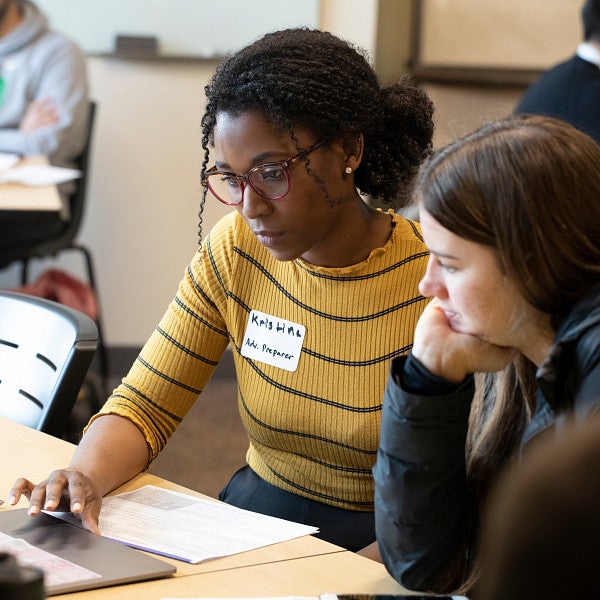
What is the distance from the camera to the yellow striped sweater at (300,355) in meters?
1.65

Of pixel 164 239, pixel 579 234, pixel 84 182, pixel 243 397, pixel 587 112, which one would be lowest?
pixel 164 239

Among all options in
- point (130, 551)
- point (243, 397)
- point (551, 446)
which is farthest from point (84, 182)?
point (551, 446)

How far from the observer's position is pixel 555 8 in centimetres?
430

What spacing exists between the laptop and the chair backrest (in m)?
0.42

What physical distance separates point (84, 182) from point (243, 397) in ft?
8.42

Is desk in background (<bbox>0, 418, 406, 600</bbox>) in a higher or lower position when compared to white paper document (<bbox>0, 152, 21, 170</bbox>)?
higher

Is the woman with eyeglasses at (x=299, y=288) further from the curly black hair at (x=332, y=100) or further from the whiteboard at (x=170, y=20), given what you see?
the whiteboard at (x=170, y=20)

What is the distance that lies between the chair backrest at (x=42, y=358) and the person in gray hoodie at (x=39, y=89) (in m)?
2.10

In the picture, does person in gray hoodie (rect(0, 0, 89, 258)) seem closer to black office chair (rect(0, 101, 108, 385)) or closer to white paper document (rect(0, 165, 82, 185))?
black office chair (rect(0, 101, 108, 385))

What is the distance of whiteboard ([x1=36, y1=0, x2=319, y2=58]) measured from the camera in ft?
14.3

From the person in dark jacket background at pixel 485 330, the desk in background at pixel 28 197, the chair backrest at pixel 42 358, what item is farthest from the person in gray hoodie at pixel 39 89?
the person in dark jacket background at pixel 485 330

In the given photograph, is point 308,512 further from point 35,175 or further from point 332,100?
point 35,175

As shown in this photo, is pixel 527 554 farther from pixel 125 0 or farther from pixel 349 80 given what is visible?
pixel 125 0

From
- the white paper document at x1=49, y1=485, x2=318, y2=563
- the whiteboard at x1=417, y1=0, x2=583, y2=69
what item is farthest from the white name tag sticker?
the whiteboard at x1=417, y1=0, x2=583, y2=69
